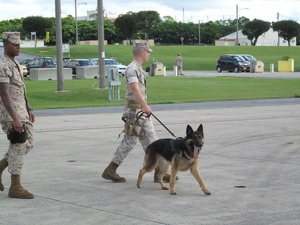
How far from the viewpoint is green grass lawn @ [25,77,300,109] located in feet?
85.4

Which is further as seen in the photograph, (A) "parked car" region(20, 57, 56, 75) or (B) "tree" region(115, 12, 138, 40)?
(B) "tree" region(115, 12, 138, 40)

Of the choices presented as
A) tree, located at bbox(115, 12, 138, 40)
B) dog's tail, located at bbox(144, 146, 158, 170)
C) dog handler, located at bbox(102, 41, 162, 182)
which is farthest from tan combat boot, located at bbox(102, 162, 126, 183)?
tree, located at bbox(115, 12, 138, 40)

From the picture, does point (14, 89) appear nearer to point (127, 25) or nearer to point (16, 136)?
point (16, 136)

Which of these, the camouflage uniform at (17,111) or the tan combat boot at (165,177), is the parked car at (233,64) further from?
the camouflage uniform at (17,111)

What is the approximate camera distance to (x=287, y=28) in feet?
364

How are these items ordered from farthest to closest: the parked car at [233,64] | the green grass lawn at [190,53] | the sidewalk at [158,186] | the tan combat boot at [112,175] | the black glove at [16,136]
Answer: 1. the green grass lawn at [190,53]
2. the parked car at [233,64]
3. the tan combat boot at [112,175]
4. the black glove at [16,136]
5. the sidewalk at [158,186]

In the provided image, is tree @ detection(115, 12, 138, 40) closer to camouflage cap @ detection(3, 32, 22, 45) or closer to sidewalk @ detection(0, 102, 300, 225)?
sidewalk @ detection(0, 102, 300, 225)

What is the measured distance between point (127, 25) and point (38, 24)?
15120 mm

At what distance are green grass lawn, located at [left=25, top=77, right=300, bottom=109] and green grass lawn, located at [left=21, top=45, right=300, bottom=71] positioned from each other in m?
29.4

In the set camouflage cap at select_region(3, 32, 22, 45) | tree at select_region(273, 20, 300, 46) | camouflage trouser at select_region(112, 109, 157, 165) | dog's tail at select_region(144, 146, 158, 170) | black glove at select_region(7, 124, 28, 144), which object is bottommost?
dog's tail at select_region(144, 146, 158, 170)

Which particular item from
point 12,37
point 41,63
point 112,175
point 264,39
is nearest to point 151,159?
point 112,175

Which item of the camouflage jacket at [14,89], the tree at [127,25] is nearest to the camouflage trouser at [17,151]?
the camouflage jacket at [14,89]

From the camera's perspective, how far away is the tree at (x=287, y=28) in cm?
11000

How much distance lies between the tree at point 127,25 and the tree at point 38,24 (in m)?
11.9
